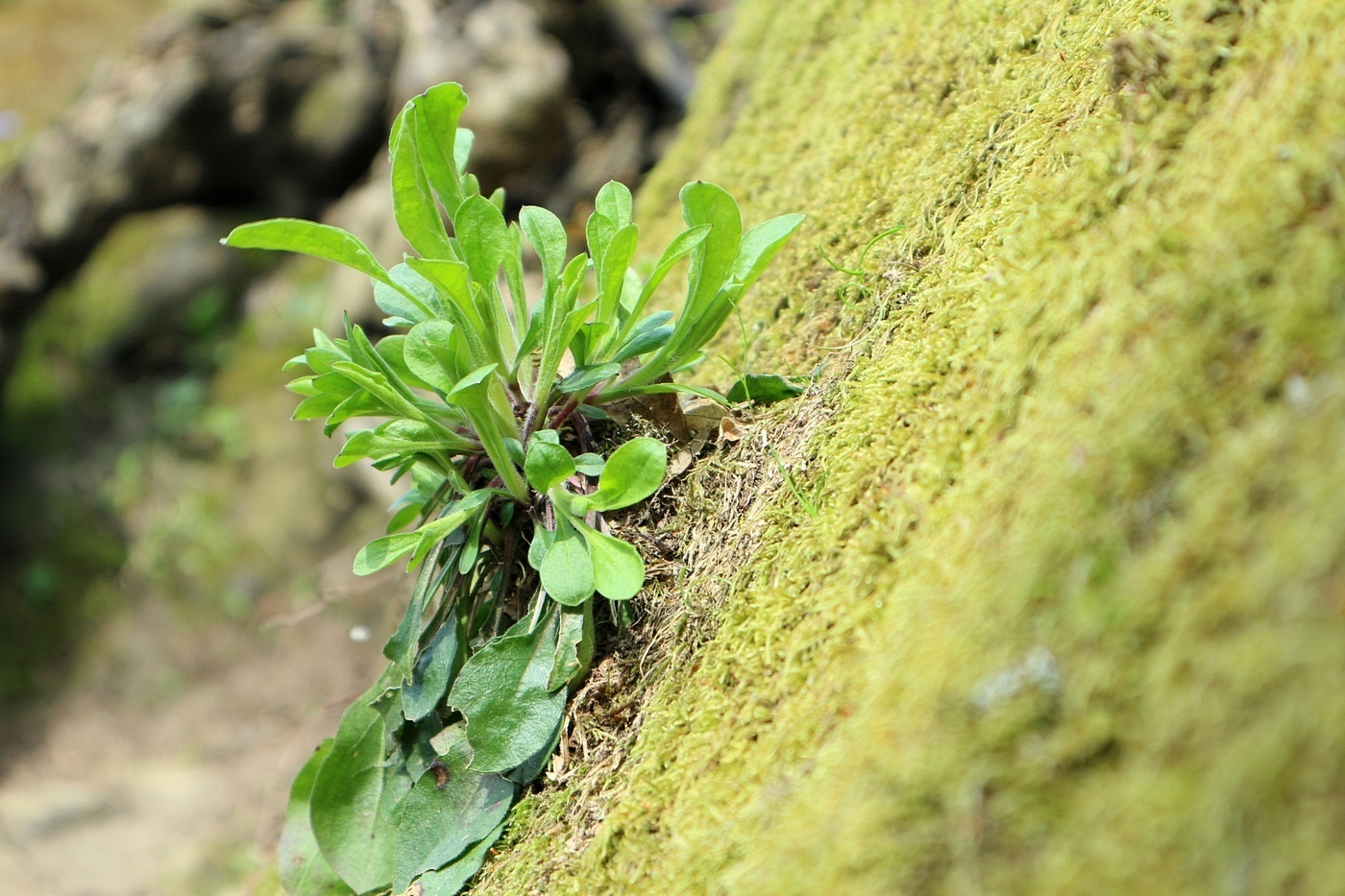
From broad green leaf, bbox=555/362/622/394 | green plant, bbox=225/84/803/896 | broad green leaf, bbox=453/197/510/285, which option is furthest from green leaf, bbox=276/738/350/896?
broad green leaf, bbox=453/197/510/285

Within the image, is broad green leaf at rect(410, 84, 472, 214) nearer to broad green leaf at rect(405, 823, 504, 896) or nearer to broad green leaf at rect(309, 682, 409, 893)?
broad green leaf at rect(309, 682, 409, 893)

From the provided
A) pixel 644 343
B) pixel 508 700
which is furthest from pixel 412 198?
pixel 508 700

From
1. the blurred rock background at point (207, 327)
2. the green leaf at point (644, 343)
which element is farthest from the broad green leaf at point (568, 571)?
the blurred rock background at point (207, 327)

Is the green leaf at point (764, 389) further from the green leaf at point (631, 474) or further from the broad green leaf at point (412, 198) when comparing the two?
the broad green leaf at point (412, 198)

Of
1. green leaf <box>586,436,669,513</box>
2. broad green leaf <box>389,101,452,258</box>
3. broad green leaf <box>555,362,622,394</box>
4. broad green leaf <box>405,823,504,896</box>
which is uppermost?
broad green leaf <box>389,101,452,258</box>

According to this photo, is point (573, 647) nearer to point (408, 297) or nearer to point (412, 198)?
point (408, 297)

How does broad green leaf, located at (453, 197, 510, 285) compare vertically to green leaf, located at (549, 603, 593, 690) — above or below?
above

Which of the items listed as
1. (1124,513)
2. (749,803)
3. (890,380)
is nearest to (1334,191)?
(1124,513)
